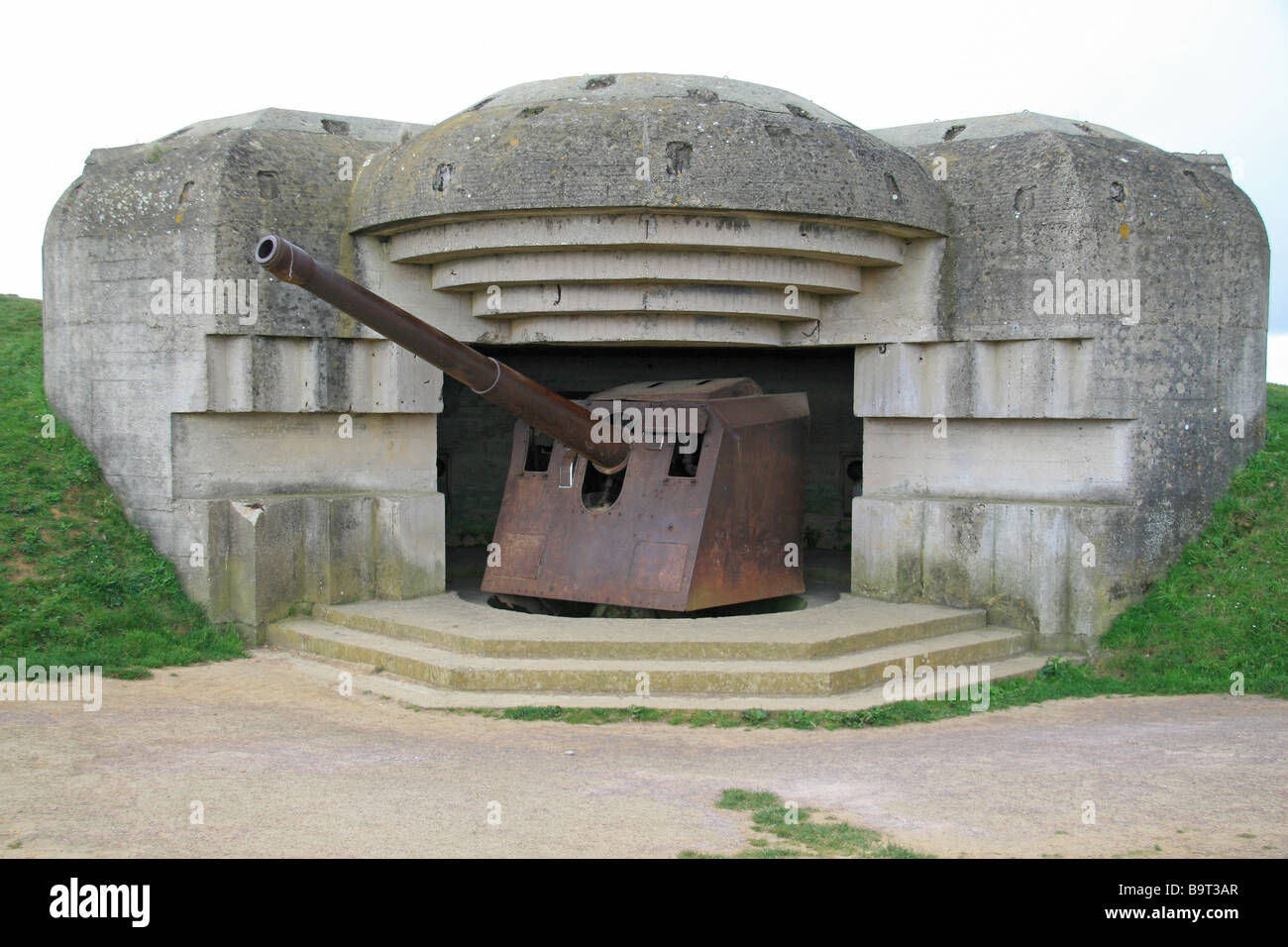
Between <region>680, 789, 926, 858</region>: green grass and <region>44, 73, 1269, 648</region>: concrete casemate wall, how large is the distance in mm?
4887

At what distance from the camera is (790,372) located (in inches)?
587

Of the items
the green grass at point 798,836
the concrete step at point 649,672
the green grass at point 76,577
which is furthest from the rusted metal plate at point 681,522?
the green grass at point 798,836

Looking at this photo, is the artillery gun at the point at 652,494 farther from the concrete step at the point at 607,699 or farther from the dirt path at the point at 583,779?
the dirt path at the point at 583,779

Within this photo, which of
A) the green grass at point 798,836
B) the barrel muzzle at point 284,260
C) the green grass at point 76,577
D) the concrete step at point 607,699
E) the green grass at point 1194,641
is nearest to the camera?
the green grass at point 798,836

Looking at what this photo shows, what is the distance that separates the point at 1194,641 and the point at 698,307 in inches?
182

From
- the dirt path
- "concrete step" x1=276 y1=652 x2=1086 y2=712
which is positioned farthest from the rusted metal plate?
the dirt path

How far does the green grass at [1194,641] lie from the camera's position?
304 inches

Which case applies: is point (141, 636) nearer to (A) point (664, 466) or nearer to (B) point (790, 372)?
(A) point (664, 466)

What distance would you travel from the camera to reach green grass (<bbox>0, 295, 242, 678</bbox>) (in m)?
9.07

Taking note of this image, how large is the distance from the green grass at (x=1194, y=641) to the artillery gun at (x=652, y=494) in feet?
5.92

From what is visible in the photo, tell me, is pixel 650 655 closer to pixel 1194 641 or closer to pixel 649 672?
pixel 649 672

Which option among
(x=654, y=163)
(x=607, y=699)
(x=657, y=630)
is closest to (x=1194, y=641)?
(x=657, y=630)

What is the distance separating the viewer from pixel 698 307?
10.0 m

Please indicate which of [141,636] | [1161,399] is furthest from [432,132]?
[1161,399]
